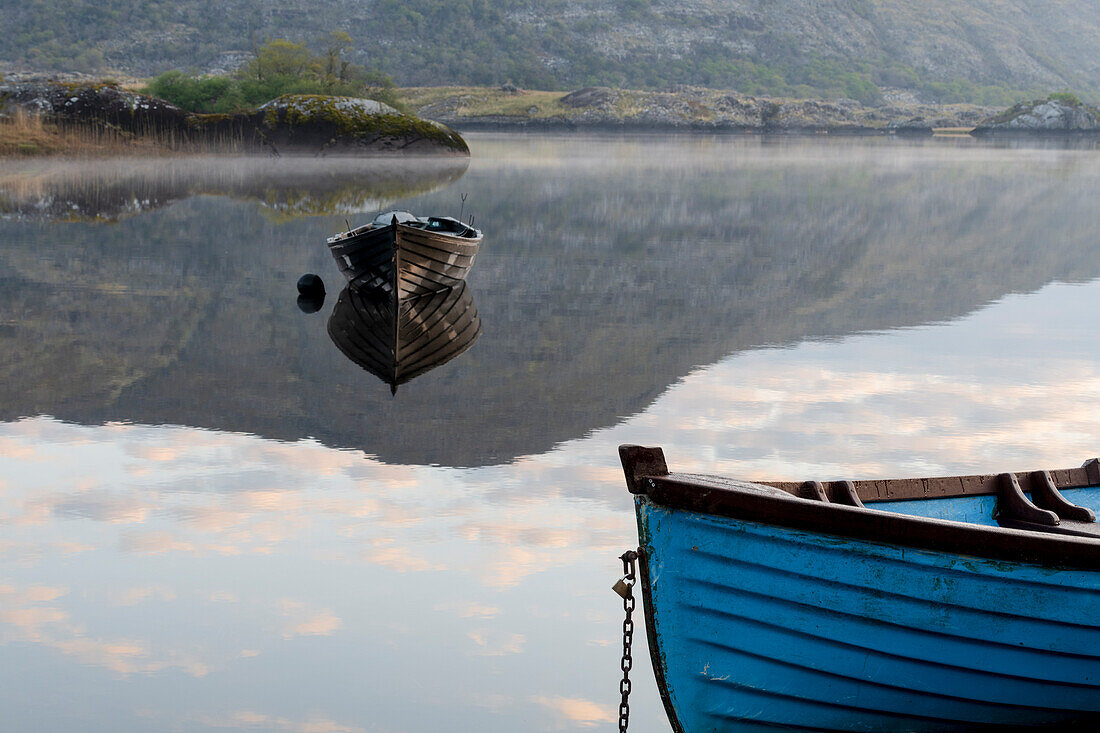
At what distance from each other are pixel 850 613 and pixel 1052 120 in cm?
14235

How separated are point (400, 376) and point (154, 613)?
5.97 m

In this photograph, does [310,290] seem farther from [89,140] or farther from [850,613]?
[89,140]

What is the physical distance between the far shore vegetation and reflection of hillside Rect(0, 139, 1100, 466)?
28420 mm

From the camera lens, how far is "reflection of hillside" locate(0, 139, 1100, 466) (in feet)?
35.4

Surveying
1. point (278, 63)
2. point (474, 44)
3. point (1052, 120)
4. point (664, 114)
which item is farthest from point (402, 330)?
point (474, 44)

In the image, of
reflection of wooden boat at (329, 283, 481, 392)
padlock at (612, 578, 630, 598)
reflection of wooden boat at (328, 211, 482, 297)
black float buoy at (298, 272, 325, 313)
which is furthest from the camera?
black float buoy at (298, 272, 325, 313)

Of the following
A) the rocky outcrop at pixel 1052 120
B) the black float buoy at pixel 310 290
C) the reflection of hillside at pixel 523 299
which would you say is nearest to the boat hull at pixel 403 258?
the black float buoy at pixel 310 290

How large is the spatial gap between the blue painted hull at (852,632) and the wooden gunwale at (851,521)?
0.14 ft

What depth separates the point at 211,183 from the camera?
39000 mm

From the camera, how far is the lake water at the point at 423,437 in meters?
5.70

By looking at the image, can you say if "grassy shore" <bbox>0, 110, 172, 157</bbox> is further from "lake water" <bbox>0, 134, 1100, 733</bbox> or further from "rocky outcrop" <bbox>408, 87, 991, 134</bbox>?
"rocky outcrop" <bbox>408, 87, 991, 134</bbox>

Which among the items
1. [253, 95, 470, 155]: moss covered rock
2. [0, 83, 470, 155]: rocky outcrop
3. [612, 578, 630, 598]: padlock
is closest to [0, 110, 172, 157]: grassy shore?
[0, 83, 470, 155]: rocky outcrop

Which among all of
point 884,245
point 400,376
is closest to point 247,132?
point 884,245

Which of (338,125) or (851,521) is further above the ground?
(338,125)
